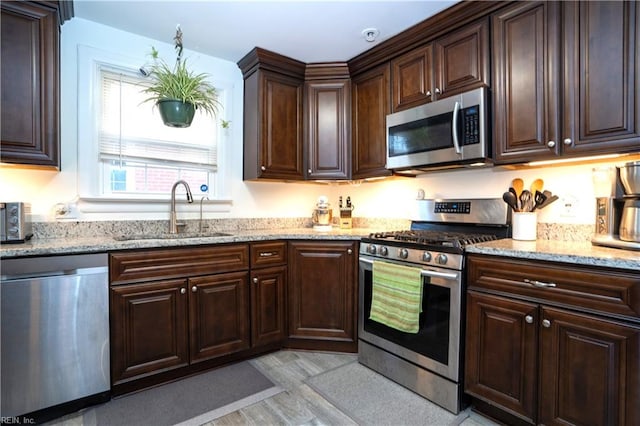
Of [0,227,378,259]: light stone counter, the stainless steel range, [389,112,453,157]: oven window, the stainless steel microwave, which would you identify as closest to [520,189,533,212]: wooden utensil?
the stainless steel range

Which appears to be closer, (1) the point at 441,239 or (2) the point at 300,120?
(1) the point at 441,239

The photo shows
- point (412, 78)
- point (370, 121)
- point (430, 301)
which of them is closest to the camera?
point (430, 301)

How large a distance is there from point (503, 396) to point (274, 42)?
9.05 feet

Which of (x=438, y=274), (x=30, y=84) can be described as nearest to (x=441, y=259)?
(x=438, y=274)

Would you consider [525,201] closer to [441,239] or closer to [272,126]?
[441,239]

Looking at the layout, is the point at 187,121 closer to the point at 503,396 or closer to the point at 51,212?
the point at 51,212

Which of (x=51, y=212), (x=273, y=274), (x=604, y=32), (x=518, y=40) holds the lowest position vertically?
(x=273, y=274)

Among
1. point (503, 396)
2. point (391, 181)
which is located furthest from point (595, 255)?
point (391, 181)

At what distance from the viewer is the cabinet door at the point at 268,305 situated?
2348 mm

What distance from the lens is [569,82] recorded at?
1.64m

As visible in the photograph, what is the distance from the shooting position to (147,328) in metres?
1.94

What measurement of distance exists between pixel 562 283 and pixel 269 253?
177 cm

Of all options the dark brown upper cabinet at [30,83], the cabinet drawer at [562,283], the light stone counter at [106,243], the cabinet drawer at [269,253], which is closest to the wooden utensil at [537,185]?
the cabinet drawer at [562,283]

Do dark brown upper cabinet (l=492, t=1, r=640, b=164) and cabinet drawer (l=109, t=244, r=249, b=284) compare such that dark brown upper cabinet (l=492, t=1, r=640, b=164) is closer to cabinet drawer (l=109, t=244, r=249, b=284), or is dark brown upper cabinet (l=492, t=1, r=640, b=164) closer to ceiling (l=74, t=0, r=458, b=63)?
ceiling (l=74, t=0, r=458, b=63)
